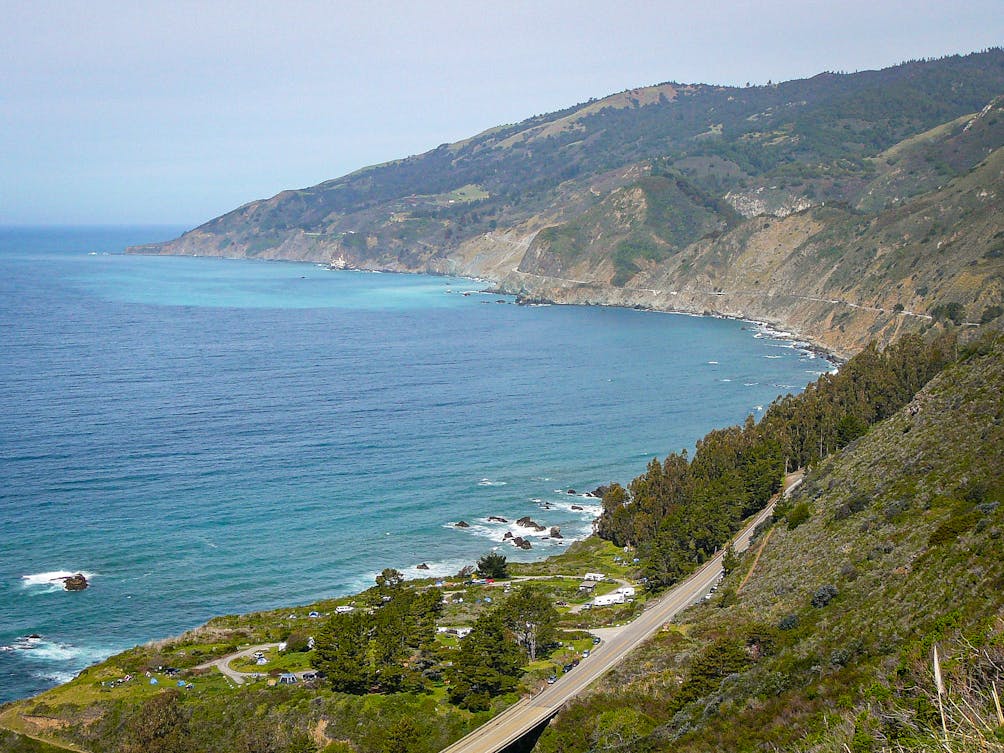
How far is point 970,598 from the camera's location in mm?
37281

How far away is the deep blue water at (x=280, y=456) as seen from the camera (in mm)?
74875

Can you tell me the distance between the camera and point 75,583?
2876 inches

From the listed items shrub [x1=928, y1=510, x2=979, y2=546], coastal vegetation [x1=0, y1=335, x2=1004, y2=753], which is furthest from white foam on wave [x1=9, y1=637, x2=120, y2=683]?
shrub [x1=928, y1=510, x2=979, y2=546]

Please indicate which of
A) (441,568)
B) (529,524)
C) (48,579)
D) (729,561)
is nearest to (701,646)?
(729,561)

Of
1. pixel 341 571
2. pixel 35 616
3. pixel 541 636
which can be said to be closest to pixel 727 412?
pixel 341 571

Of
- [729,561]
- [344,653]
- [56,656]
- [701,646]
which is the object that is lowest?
[56,656]

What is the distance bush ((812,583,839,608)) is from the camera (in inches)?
1940

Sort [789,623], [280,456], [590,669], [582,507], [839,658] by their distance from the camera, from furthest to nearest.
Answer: [280,456], [582,507], [590,669], [789,623], [839,658]

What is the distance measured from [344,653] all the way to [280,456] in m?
56.2

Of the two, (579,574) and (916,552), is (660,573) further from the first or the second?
(916,552)

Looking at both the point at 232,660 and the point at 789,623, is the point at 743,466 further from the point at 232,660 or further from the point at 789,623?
the point at 232,660

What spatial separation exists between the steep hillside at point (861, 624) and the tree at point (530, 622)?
7052 millimetres

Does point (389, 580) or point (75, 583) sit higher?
point (75, 583)

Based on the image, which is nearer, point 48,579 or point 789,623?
point 789,623
